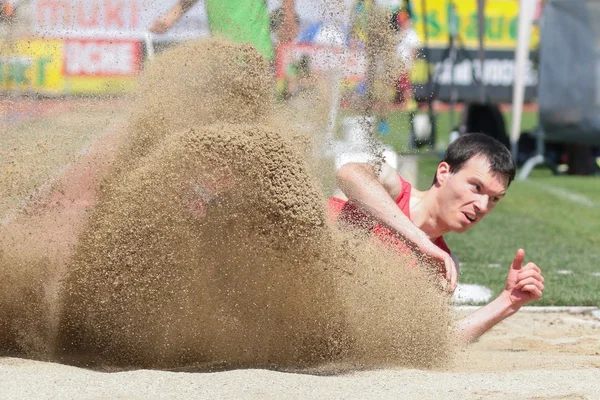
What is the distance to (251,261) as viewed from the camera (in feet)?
10.3

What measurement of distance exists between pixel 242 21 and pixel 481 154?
3.48 feet

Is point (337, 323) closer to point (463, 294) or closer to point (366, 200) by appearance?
point (366, 200)

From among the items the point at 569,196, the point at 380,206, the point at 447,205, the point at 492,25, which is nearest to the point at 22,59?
the point at 380,206

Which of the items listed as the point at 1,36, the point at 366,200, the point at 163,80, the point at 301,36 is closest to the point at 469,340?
the point at 366,200

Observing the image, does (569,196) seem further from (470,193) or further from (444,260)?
(444,260)

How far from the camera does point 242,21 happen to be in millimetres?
4160

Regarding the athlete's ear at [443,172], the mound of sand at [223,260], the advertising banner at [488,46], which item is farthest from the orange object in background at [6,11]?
the advertising banner at [488,46]

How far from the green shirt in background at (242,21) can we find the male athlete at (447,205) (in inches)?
24.3

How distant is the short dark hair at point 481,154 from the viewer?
156 inches

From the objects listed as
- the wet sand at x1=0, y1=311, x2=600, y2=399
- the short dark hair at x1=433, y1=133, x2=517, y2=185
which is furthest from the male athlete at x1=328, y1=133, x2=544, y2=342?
the wet sand at x1=0, y1=311, x2=600, y2=399

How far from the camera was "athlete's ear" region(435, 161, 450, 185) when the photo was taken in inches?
161

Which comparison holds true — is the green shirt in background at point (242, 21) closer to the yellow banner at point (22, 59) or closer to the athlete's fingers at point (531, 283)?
the yellow banner at point (22, 59)

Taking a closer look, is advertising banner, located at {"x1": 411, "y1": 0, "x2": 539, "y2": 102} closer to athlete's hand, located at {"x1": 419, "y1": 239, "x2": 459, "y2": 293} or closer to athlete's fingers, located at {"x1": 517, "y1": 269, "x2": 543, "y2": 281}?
athlete's fingers, located at {"x1": 517, "y1": 269, "x2": 543, "y2": 281}

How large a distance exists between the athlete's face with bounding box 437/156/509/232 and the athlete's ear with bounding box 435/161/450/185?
73 mm
